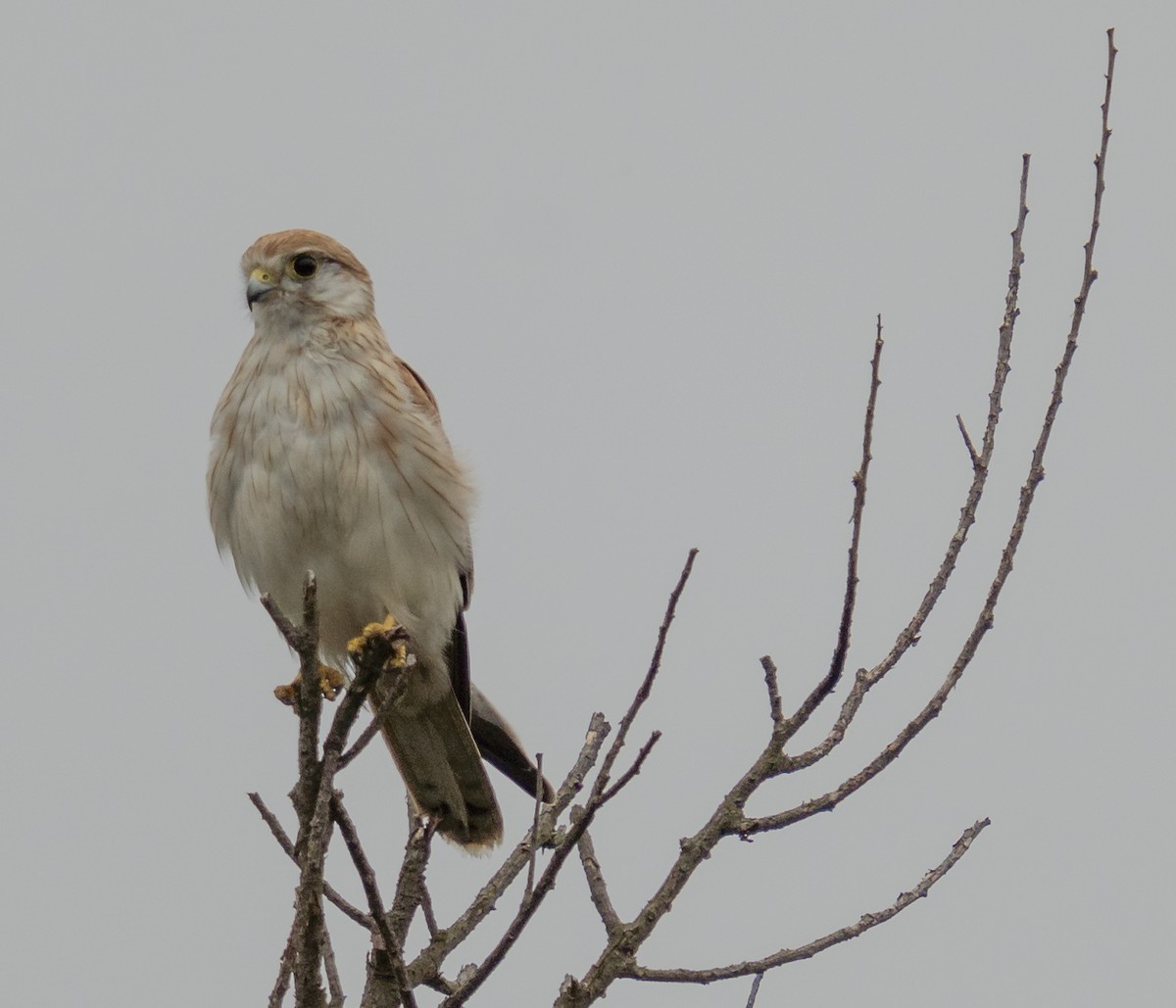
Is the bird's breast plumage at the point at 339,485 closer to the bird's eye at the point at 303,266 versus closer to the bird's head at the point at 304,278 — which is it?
the bird's head at the point at 304,278

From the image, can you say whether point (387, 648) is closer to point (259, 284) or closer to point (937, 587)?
point (937, 587)

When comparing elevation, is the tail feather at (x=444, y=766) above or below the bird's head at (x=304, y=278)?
below

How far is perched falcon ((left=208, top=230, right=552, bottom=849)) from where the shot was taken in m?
3.80

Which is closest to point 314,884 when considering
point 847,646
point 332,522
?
point 847,646

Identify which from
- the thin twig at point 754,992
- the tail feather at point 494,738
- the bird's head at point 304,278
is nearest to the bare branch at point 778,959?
the thin twig at point 754,992

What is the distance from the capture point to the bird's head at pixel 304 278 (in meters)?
4.13

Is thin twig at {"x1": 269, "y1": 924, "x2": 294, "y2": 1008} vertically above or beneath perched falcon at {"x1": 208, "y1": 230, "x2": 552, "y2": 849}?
beneath

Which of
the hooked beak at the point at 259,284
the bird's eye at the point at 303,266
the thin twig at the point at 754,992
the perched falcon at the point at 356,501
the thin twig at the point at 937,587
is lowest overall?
the thin twig at the point at 754,992

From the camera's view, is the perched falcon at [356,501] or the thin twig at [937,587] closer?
the thin twig at [937,587]

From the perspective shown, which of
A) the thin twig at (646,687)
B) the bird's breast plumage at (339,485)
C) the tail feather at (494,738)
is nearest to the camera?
the thin twig at (646,687)

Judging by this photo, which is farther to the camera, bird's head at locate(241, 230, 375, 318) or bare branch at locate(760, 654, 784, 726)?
bird's head at locate(241, 230, 375, 318)

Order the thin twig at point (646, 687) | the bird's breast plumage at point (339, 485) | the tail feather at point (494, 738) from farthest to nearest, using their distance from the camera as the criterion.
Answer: the tail feather at point (494, 738) < the bird's breast plumage at point (339, 485) < the thin twig at point (646, 687)

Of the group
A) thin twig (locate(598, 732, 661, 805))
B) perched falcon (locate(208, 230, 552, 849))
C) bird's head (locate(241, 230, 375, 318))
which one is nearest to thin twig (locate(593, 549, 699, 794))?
thin twig (locate(598, 732, 661, 805))

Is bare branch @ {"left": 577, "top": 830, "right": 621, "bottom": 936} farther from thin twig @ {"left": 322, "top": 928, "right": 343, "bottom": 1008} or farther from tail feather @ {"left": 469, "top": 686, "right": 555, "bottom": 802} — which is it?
tail feather @ {"left": 469, "top": 686, "right": 555, "bottom": 802}
